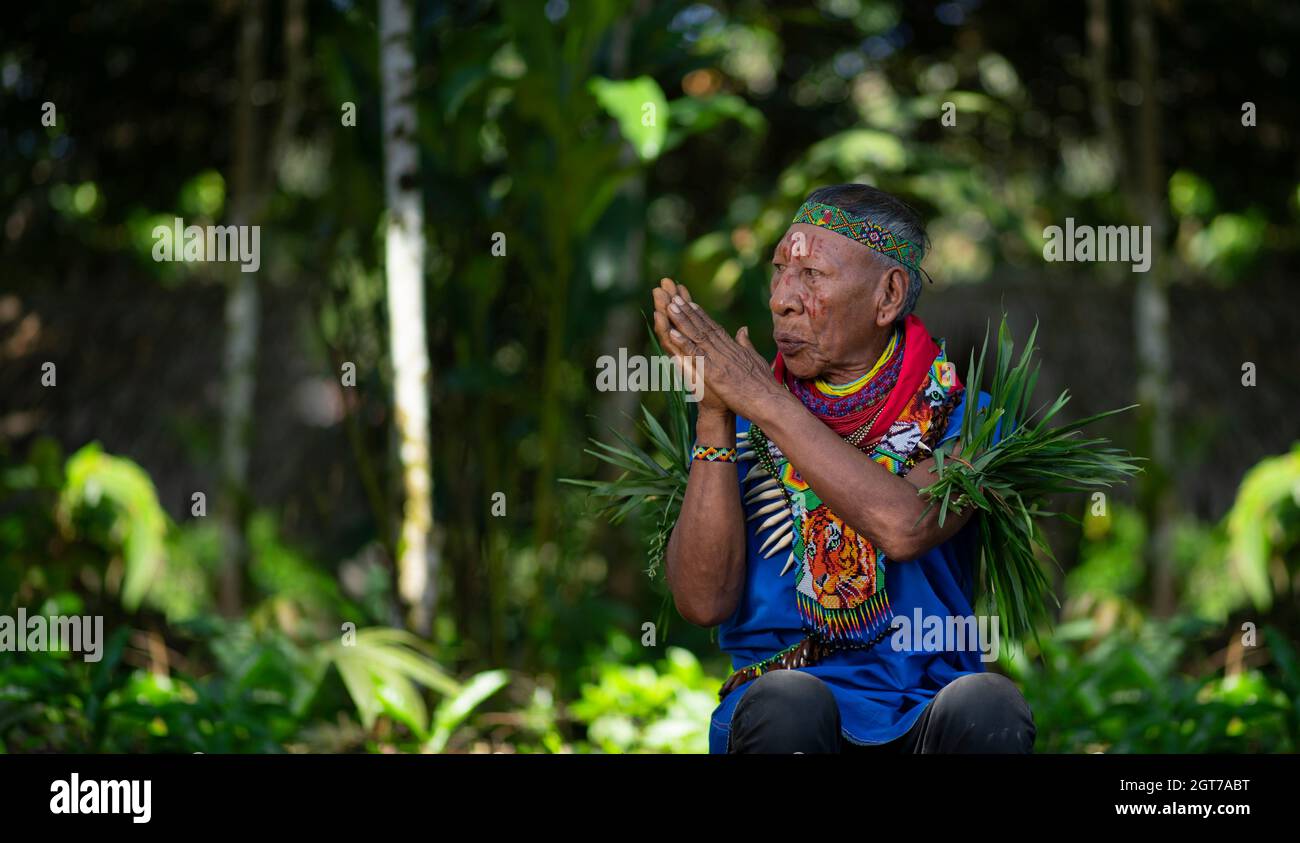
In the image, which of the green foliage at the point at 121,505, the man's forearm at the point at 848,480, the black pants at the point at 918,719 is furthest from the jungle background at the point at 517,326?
the man's forearm at the point at 848,480

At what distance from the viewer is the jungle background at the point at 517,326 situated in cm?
402

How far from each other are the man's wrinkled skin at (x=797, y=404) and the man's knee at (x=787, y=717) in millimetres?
213

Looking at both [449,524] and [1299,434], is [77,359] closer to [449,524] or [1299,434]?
[449,524]

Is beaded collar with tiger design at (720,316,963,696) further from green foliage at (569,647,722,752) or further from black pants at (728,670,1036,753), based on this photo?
green foliage at (569,647,722,752)

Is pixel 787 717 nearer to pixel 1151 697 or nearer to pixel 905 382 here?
pixel 905 382

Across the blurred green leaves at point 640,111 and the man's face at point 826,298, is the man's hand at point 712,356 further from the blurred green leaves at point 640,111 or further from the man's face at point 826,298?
the blurred green leaves at point 640,111

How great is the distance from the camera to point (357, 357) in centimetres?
451

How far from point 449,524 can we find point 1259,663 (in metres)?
2.91

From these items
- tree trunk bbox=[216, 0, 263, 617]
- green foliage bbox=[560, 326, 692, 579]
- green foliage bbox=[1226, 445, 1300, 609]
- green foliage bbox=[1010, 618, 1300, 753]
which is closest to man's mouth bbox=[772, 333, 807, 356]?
green foliage bbox=[560, 326, 692, 579]

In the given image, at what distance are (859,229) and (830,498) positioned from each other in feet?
1.63

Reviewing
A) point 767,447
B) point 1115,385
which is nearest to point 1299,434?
point 1115,385

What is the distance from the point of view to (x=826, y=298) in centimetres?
225

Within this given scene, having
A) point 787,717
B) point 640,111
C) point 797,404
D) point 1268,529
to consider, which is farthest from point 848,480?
point 1268,529
